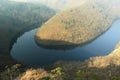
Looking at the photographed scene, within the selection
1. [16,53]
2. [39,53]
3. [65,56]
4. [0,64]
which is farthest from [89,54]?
[0,64]

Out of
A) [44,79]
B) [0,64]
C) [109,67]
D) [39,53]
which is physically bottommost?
[44,79]

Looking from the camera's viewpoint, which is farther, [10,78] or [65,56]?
[65,56]

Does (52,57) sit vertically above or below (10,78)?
above

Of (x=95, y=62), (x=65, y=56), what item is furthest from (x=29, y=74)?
(x=65, y=56)

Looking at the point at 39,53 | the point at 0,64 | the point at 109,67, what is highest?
the point at 39,53

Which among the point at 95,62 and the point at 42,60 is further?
the point at 42,60

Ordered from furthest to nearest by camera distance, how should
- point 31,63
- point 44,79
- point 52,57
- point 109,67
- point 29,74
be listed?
1. point 52,57
2. point 31,63
3. point 109,67
4. point 29,74
5. point 44,79

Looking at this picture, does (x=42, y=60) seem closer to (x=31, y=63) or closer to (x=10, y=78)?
(x=31, y=63)

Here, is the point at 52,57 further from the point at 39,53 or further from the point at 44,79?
the point at 44,79

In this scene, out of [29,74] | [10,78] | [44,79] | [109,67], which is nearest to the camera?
[44,79]
